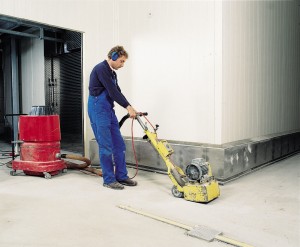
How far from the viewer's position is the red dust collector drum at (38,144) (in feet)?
13.2

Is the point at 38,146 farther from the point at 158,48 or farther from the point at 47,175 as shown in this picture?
the point at 158,48

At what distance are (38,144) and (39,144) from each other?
0.01 m

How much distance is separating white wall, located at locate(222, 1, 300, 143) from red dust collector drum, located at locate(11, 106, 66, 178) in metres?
2.29

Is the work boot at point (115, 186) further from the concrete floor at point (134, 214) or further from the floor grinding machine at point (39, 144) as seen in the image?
the floor grinding machine at point (39, 144)

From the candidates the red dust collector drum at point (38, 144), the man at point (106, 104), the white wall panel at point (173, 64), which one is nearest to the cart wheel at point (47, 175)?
the red dust collector drum at point (38, 144)

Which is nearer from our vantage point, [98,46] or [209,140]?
[209,140]

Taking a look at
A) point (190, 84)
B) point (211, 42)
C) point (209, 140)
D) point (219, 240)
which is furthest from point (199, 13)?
point (219, 240)

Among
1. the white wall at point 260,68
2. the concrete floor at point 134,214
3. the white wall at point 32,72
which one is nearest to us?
the concrete floor at point 134,214

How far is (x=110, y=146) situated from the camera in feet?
11.5

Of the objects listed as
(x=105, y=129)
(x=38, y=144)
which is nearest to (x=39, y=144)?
(x=38, y=144)

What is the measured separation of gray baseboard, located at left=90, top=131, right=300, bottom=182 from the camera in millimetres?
3729

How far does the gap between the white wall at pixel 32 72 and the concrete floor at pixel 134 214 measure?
3.05 m

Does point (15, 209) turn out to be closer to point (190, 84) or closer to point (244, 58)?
point (190, 84)

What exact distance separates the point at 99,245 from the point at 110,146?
60.7 inches
